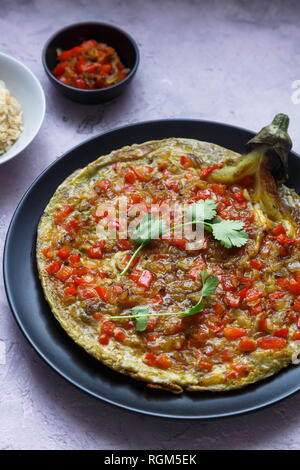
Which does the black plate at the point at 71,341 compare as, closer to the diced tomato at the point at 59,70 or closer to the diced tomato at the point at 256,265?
the diced tomato at the point at 256,265

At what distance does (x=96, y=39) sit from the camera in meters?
6.28

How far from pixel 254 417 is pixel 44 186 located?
2.75 meters

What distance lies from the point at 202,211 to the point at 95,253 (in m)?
0.98

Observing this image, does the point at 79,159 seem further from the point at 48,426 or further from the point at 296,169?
A: the point at 48,426

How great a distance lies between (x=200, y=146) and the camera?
5285mm

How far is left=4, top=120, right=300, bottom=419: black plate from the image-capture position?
4.20m

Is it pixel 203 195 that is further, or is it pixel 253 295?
pixel 203 195

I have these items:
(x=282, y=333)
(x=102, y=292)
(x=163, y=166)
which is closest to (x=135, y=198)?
(x=163, y=166)

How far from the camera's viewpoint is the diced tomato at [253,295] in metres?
4.50

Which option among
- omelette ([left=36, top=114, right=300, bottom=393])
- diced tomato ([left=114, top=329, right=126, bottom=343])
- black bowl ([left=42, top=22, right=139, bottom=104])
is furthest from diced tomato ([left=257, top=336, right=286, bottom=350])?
black bowl ([left=42, top=22, right=139, bottom=104])

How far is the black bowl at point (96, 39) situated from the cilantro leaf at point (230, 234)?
2.13 metres

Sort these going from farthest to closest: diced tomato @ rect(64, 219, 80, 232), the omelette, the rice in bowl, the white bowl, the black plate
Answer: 1. the white bowl
2. the rice in bowl
3. diced tomato @ rect(64, 219, 80, 232)
4. the omelette
5. the black plate

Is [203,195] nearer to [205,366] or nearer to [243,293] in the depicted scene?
[243,293]

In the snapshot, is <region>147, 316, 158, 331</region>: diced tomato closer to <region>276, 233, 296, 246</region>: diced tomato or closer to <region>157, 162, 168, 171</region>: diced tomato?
<region>276, 233, 296, 246</region>: diced tomato
